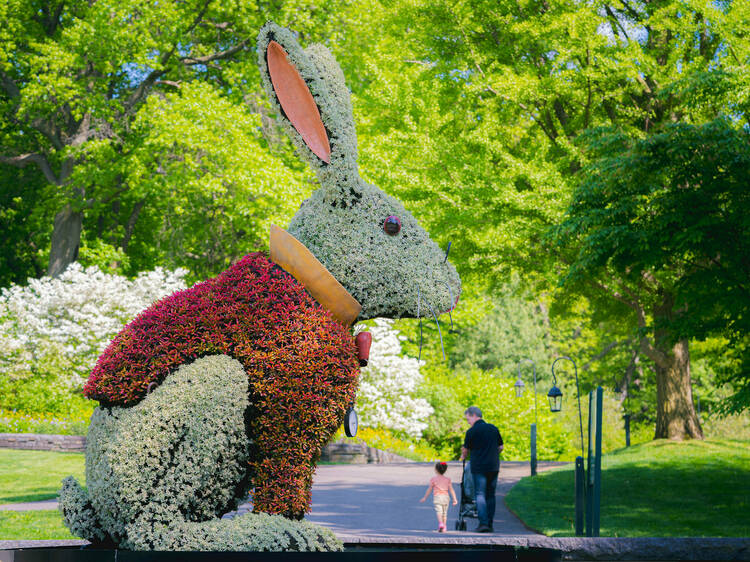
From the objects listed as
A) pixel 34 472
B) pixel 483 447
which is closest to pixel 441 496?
pixel 483 447

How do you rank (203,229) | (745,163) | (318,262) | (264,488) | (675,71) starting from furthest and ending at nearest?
(203,229), (675,71), (745,163), (318,262), (264,488)

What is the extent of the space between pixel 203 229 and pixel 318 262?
1822cm

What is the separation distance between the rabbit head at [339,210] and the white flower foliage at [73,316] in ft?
50.9

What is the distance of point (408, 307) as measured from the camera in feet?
17.5

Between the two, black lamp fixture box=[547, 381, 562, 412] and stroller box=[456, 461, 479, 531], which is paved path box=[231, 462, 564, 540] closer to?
stroller box=[456, 461, 479, 531]

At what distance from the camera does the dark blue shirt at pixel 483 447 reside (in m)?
10.0

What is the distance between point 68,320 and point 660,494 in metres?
15.2

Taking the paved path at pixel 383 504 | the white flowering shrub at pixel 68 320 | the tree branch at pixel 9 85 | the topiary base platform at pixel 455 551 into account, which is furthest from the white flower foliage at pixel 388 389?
the topiary base platform at pixel 455 551

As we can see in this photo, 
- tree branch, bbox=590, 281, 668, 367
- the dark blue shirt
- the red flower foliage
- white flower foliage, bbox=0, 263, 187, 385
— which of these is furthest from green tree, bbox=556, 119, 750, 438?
white flower foliage, bbox=0, 263, 187, 385

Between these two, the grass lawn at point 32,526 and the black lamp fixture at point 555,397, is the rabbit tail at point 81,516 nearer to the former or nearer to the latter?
the grass lawn at point 32,526

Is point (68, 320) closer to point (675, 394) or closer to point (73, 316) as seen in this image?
point (73, 316)

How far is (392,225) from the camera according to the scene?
540 centimetres

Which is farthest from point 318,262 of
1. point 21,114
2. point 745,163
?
point 21,114

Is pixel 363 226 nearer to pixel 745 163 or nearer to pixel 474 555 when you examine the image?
pixel 474 555
